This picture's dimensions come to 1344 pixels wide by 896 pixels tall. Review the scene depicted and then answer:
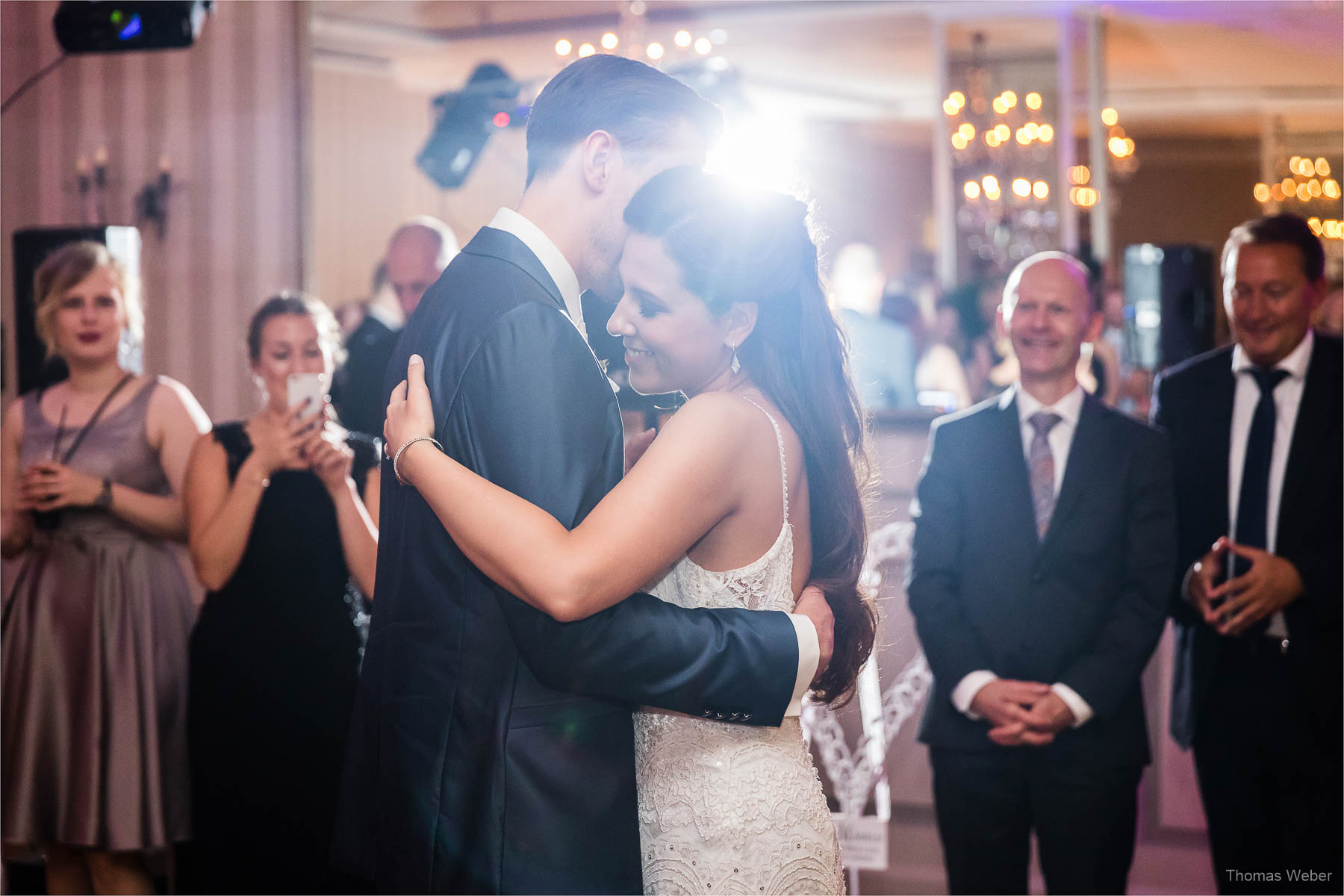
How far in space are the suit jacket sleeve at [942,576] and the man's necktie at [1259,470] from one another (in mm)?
645

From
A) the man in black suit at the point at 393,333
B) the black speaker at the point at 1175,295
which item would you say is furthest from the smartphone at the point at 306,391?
the black speaker at the point at 1175,295


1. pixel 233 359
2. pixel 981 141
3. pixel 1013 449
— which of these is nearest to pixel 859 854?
pixel 1013 449

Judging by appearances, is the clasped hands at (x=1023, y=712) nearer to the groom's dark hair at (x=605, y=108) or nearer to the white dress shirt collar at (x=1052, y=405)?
the white dress shirt collar at (x=1052, y=405)

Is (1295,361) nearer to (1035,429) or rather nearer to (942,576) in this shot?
(1035,429)

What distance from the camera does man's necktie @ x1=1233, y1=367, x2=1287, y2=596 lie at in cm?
275

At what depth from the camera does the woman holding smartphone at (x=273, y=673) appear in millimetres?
2863

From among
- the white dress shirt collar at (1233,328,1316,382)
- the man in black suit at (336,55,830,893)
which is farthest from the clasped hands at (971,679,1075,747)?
the man in black suit at (336,55,830,893)

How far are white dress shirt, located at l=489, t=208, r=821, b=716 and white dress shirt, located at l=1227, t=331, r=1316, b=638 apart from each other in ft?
5.38

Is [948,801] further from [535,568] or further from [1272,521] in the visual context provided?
[535,568]

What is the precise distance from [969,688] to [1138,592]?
1.38ft

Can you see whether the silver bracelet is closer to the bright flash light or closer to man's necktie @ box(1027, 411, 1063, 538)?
man's necktie @ box(1027, 411, 1063, 538)

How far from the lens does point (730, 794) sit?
5.31 feet

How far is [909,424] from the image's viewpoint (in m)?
4.10

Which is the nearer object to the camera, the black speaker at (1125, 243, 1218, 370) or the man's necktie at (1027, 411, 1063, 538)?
the man's necktie at (1027, 411, 1063, 538)
